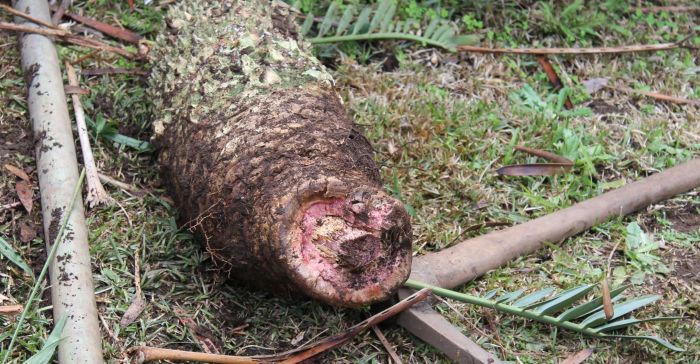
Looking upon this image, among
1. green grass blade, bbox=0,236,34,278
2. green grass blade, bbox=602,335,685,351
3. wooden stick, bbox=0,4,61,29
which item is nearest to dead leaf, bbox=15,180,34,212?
green grass blade, bbox=0,236,34,278

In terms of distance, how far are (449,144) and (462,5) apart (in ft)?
3.30

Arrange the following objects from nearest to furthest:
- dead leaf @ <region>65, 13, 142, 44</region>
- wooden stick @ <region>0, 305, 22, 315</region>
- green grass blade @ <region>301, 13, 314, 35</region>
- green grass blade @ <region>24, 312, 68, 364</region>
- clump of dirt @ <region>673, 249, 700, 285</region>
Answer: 1. green grass blade @ <region>24, 312, 68, 364</region>
2. wooden stick @ <region>0, 305, 22, 315</region>
3. clump of dirt @ <region>673, 249, 700, 285</region>
4. dead leaf @ <region>65, 13, 142, 44</region>
5. green grass blade @ <region>301, 13, 314, 35</region>

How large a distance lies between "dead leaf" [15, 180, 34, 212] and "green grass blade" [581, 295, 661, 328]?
1790mm

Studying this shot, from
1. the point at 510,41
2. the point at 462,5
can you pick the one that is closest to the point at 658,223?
the point at 510,41

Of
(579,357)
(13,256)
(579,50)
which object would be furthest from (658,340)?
(13,256)

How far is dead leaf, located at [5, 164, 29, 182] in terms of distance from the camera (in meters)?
2.71

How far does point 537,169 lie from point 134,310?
1.62 m

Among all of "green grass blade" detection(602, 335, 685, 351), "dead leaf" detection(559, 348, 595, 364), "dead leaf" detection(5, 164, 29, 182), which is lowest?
"dead leaf" detection(559, 348, 595, 364)

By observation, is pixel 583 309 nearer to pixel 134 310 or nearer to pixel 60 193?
pixel 134 310

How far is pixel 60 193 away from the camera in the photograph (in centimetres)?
258

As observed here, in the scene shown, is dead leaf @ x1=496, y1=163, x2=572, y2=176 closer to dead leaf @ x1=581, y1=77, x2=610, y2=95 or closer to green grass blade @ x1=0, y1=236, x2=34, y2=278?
dead leaf @ x1=581, y1=77, x2=610, y2=95

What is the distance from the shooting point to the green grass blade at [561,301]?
95.2 inches

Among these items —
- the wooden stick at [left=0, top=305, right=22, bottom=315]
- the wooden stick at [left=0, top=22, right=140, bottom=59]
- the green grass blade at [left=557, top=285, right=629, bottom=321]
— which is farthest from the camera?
the wooden stick at [left=0, top=22, right=140, bottom=59]

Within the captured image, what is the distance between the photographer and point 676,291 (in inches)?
109
